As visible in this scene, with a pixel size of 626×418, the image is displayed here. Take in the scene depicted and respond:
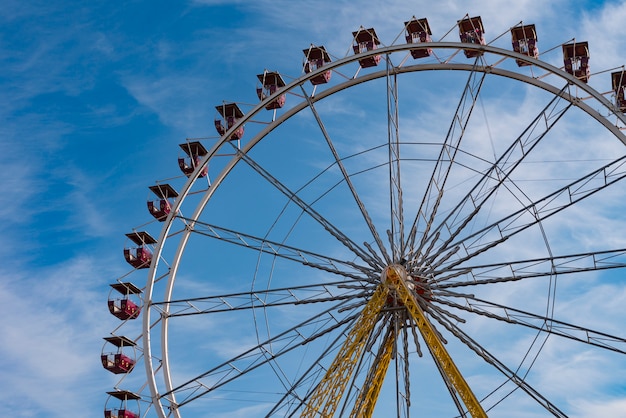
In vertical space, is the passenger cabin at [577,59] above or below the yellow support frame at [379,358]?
above

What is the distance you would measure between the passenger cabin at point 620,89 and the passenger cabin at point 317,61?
10275 millimetres

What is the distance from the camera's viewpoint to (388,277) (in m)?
31.5

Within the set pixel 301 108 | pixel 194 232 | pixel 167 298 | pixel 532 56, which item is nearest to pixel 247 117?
pixel 301 108

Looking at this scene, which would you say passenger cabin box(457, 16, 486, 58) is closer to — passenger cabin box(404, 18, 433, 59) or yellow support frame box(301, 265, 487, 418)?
passenger cabin box(404, 18, 433, 59)

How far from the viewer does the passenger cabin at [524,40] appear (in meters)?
34.9

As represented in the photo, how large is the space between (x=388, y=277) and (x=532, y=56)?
9587 mm

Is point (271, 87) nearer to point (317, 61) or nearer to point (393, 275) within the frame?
point (317, 61)

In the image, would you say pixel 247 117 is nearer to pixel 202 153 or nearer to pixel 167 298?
pixel 202 153

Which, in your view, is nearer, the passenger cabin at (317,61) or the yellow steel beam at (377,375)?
the yellow steel beam at (377,375)

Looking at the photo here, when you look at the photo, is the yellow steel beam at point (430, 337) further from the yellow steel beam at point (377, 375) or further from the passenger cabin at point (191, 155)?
the passenger cabin at point (191, 155)

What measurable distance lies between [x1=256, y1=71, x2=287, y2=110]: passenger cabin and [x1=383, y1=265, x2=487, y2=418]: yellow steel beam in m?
9.29

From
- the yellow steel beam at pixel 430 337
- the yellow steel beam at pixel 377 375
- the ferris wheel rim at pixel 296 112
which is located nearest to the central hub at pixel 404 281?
the yellow steel beam at pixel 430 337

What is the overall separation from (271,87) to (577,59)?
1137cm

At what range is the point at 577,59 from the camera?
33.9 meters
